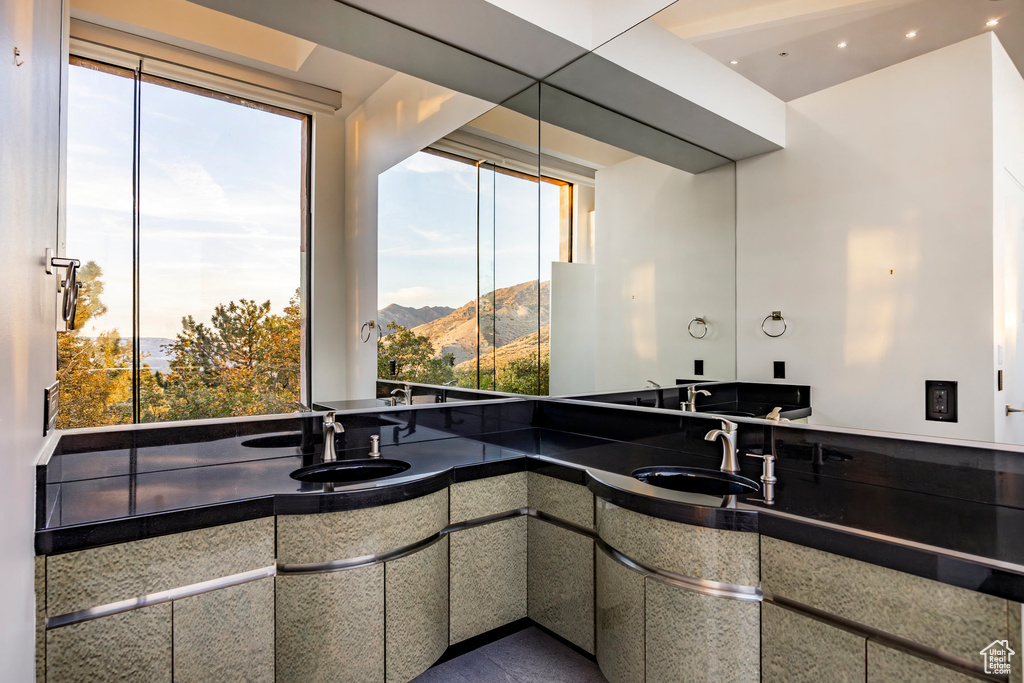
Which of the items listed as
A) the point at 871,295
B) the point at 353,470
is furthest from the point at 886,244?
the point at 353,470

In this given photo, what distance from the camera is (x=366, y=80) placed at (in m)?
2.23

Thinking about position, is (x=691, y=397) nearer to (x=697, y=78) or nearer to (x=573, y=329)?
(x=573, y=329)

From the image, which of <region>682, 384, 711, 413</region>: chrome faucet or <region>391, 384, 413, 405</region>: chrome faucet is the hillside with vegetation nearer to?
<region>391, 384, 413, 405</region>: chrome faucet

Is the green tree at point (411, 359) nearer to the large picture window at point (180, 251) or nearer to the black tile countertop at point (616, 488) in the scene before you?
the black tile countertop at point (616, 488)

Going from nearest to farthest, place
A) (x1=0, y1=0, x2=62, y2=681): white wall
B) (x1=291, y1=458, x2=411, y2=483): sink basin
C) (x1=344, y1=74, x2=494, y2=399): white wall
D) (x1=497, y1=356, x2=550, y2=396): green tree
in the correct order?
(x1=0, y1=0, x2=62, y2=681): white wall → (x1=291, y1=458, x2=411, y2=483): sink basin → (x1=344, y1=74, x2=494, y2=399): white wall → (x1=497, y1=356, x2=550, y2=396): green tree

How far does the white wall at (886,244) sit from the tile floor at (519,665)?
130cm

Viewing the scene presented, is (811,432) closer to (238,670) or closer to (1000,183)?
(1000,183)

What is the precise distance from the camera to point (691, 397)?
2281 millimetres

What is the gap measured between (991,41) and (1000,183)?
0.38m

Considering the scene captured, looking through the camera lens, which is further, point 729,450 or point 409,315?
point 409,315

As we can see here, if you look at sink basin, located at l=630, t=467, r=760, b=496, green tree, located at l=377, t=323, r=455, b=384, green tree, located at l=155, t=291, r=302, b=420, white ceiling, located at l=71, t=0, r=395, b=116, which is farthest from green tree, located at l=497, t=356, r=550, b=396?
white ceiling, located at l=71, t=0, r=395, b=116

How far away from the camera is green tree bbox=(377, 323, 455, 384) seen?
2.30 meters

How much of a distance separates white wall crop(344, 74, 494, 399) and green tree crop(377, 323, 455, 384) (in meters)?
0.06

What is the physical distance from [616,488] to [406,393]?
1097 millimetres
